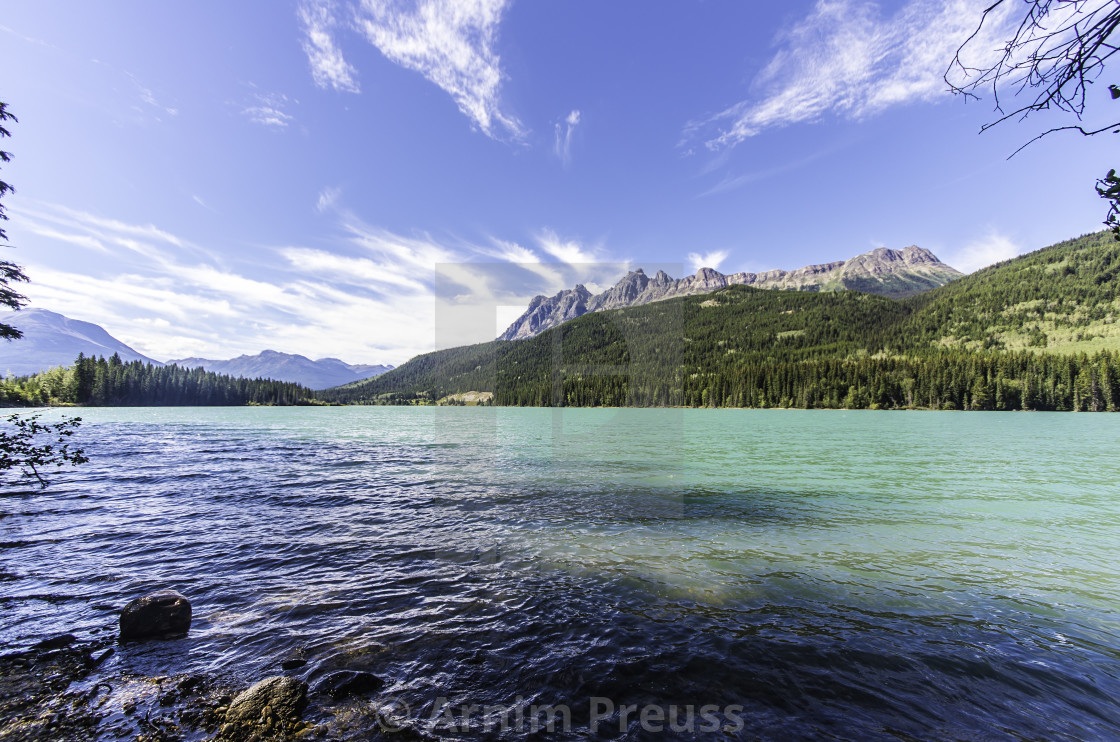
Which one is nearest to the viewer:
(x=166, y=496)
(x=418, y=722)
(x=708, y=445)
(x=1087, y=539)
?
(x=418, y=722)

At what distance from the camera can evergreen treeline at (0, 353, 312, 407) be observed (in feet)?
414

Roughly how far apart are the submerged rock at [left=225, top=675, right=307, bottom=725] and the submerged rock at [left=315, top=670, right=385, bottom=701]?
376 millimetres

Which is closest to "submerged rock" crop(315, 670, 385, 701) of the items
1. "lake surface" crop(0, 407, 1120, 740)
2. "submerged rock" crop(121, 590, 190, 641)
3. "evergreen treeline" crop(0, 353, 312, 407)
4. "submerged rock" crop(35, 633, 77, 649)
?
"lake surface" crop(0, 407, 1120, 740)

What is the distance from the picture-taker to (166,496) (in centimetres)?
1981

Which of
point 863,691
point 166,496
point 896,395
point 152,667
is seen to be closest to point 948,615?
point 863,691

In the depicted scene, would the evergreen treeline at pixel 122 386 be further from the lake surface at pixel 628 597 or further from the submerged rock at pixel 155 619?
the submerged rock at pixel 155 619

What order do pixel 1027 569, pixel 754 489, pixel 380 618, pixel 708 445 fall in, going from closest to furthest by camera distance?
pixel 380 618, pixel 1027 569, pixel 754 489, pixel 708 445

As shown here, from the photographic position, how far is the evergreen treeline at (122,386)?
126312 millimetres

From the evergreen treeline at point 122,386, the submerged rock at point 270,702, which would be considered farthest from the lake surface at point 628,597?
the evergreen treeline at point 122,386

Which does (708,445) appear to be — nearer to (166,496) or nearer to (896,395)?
(166,496)

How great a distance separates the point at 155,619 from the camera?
26.8 ft

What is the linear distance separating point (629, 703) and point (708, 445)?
41.5 m

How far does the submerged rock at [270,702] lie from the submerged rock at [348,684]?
376 mm

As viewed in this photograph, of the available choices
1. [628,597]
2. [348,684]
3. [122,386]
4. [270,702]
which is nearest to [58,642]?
[270,702]
